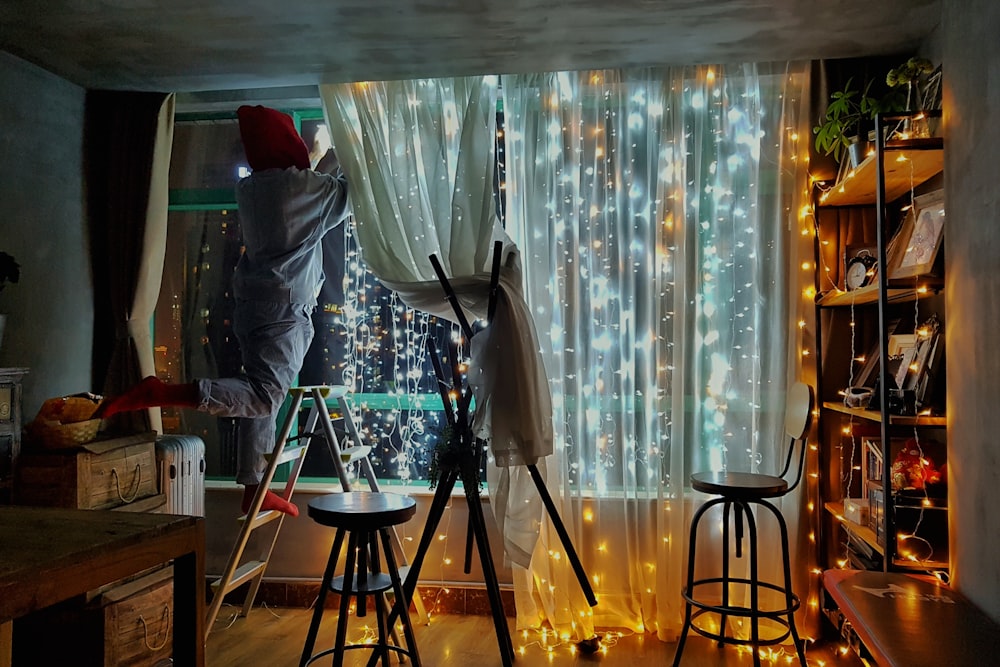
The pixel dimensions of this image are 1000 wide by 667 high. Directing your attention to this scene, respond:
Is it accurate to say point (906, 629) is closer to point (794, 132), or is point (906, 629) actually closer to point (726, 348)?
point (726, 348)

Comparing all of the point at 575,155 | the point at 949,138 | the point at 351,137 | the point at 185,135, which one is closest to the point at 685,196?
the point at 575,155

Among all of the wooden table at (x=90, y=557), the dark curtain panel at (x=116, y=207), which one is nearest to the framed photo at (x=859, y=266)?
the wooden table at (x=90, y=557)

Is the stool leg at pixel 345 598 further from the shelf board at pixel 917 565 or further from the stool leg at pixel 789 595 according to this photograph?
the shelf board at pixel 917 565

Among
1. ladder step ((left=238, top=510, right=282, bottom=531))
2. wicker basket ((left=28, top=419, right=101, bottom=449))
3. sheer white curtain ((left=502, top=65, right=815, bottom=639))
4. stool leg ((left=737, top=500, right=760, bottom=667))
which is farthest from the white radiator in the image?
stool leg ((left=737, top=500, right=760, bottom=667))

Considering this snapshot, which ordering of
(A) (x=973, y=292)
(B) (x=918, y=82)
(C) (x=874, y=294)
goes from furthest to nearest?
(B) (x=918, y=82), (C) (x=874, y=294), (A) (x=973, y=292)

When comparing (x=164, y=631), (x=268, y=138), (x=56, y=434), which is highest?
(x=268, y=138)

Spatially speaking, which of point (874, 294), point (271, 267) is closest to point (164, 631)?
point (271, 267)

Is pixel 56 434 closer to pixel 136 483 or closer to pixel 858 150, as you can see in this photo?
pixel 136 483

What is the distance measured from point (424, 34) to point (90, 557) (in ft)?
7.00

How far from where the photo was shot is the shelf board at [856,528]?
2.41 metres

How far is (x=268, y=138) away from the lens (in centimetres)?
308

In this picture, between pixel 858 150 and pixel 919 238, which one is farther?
pixel 858 150

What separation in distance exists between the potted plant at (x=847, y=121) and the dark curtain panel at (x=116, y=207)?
2.91 meters

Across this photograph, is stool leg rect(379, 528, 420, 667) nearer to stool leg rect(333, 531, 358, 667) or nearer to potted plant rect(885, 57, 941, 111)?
stool leg rect(333, 531, 358, 667)
